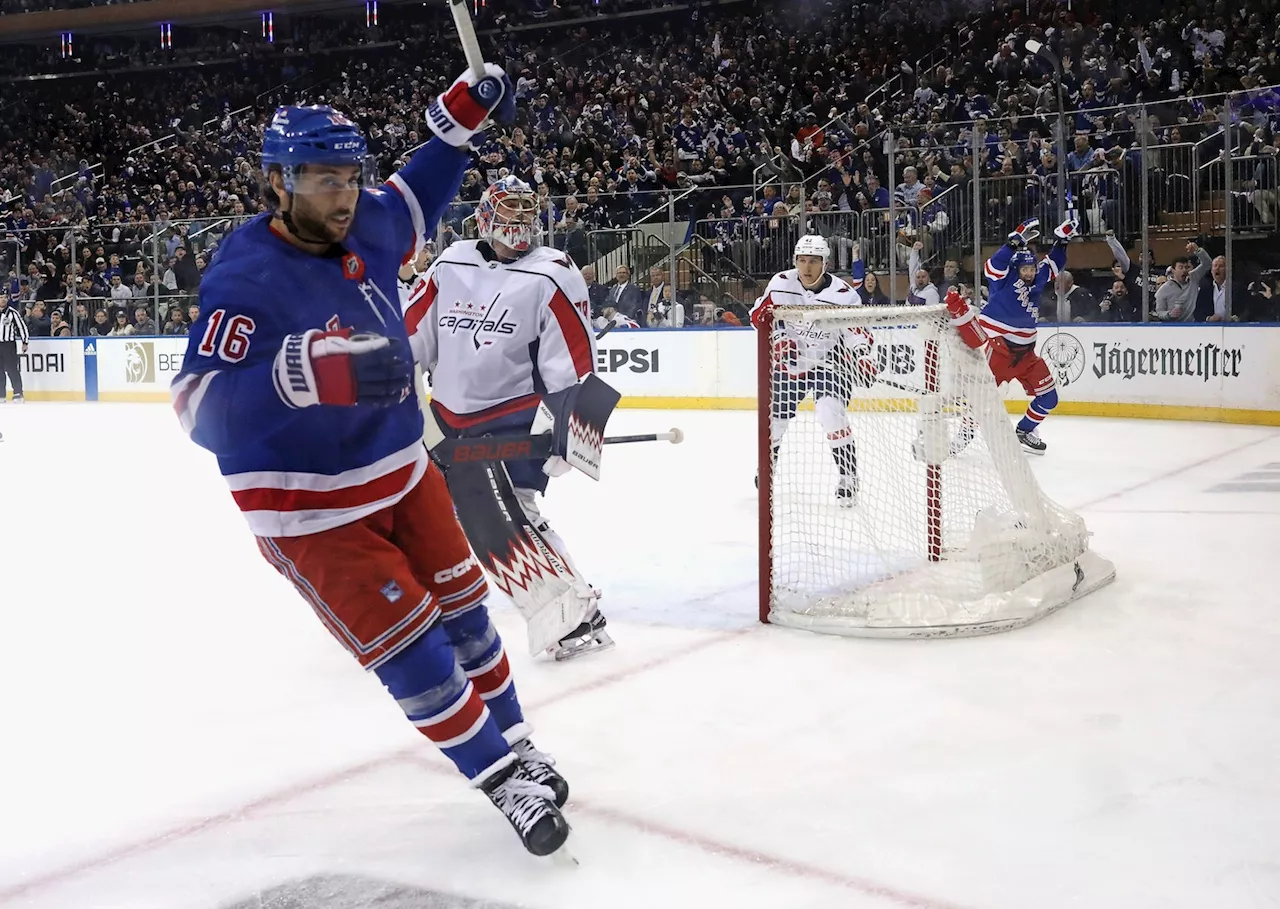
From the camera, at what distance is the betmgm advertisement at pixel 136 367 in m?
14.3

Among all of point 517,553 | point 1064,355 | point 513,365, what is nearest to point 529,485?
point 517,553

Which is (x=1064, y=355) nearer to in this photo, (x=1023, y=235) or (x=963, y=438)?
(x=1023, y=235)

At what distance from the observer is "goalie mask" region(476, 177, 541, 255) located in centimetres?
362

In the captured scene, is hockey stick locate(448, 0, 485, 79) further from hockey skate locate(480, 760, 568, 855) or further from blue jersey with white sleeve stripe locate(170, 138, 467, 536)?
hockey skate locate(480, 760, 568, 855)

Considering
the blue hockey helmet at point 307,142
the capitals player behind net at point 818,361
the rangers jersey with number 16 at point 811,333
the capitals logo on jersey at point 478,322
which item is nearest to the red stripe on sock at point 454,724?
the blue hockey helmet at point 307,142

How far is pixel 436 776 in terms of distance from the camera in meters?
2.79

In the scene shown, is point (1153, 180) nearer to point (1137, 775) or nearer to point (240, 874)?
point (1137, 775)

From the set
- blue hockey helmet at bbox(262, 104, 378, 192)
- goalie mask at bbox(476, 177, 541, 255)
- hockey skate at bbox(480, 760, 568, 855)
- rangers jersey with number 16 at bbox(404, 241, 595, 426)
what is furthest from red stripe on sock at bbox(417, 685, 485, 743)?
goalie mask at bbox(476, 177, 541, 255)

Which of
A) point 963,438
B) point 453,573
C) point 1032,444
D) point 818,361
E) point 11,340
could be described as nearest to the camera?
point 453,573

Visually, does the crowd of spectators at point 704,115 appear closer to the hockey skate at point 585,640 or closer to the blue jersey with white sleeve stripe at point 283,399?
the hockey skate at point 585,640

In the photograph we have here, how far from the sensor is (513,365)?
12.0 feet

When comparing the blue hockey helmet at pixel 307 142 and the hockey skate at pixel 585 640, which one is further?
the hockey skate at pixel 585 640

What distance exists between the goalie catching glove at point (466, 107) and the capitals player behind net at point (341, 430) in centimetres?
21

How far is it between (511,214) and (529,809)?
1.86m
